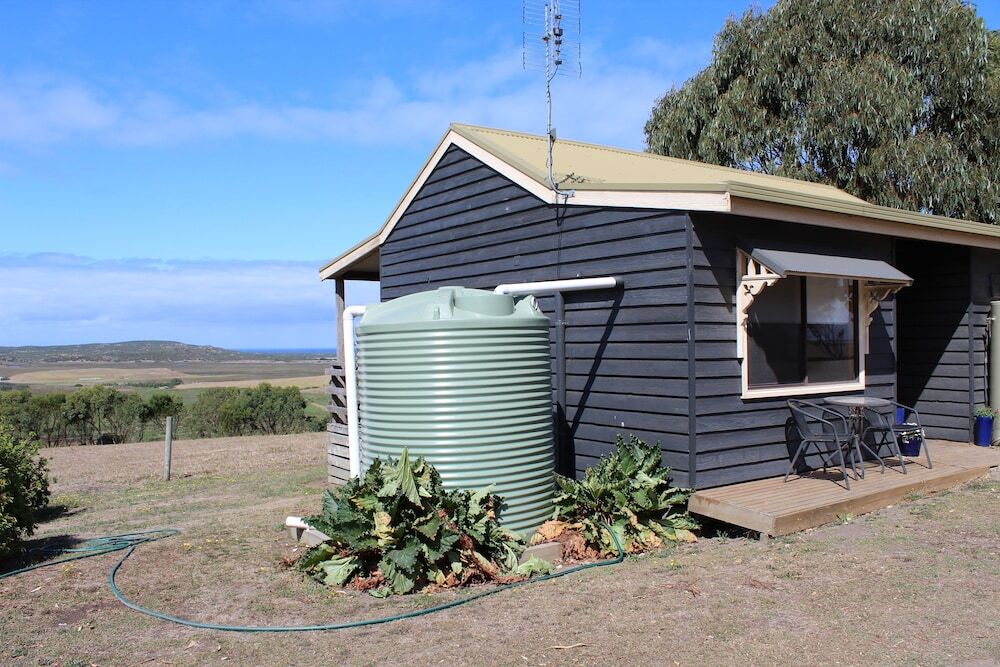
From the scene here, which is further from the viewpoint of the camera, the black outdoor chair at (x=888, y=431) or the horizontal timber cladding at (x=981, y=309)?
the horizontal timber cladding at (x=981, y=309)

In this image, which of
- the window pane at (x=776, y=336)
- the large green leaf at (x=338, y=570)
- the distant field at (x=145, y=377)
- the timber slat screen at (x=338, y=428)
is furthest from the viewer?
the distant field at (x=145, y=377)

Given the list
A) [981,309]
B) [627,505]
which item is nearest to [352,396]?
[627,505]

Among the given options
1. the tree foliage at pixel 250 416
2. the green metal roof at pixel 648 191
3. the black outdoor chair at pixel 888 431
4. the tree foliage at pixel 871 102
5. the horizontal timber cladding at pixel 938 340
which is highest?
the tree foliage at pixel 871 102

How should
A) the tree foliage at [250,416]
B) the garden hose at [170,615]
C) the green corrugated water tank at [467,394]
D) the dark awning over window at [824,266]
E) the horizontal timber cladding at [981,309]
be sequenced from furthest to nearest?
the tree foliage at [250,416], the horizontal timber cladding at [981,309], the dark awning over window at [824,266], the green corrugated water tank at [467,394], the garden hose at [170,615]

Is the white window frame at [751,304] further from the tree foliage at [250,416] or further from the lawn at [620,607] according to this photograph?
the tree foliage at [250,416]

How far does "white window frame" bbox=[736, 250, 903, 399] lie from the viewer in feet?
22.0

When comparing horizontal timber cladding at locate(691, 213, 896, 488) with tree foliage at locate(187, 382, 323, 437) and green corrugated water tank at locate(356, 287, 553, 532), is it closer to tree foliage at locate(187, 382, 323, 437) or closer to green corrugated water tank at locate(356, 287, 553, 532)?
green corrugated water tank at locate(356, 287, 553, 532)

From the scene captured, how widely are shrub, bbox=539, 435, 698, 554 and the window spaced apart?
121cm

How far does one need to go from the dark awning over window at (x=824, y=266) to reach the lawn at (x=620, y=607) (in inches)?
78.9

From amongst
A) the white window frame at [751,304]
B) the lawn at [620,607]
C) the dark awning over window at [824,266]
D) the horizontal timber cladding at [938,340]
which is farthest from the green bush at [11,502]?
the horizontal timber cladding at [938,340]

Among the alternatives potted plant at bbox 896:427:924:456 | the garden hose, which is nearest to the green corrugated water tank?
the garden hose

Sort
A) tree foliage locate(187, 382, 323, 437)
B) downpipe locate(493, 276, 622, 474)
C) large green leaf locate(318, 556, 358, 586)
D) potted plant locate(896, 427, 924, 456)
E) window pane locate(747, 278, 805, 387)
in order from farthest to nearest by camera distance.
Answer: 1. tree foliage locate(187, 382, 323, 437)
2. potted plant locate(896, 427, 924, 456)
3. downpipe locate(493, 276, 622, 474)
4. window pane locate(747, 278, 805, 387)
5. large green leaf locate(318, 556, 358, 586)

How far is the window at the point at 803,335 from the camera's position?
7.03 m

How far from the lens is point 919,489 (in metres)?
7.05
